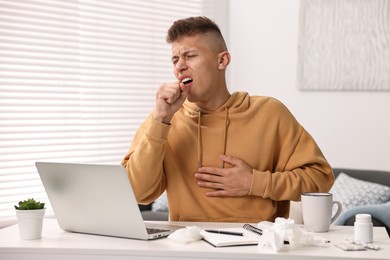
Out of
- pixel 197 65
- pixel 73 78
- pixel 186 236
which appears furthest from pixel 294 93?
pixel 186 236

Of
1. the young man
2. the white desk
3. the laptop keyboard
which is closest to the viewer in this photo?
the white desk

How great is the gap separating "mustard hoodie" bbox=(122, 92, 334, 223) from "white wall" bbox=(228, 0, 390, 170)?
2.30 m

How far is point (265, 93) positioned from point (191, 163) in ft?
8.57

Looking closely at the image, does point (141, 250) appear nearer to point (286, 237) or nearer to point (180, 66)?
point (286, 237)

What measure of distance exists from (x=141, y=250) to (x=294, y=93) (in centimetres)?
326

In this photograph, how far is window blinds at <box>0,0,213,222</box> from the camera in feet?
12.4

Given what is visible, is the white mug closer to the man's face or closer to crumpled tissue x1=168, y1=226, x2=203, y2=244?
crumpled tissue x1=168, y1=226, x2=203, y2=244

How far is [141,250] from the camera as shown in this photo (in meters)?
1.67

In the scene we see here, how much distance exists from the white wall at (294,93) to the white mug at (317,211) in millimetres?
2671

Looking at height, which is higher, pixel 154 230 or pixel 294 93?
pixel 294 93

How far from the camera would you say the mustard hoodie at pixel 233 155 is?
2.20 m

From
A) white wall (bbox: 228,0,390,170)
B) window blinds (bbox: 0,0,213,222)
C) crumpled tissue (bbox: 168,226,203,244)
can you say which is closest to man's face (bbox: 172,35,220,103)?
crumpled tissue (bbox: 168,226,203,244)

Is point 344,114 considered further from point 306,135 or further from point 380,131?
point 306,135

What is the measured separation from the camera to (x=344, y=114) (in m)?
4.62
